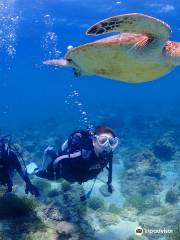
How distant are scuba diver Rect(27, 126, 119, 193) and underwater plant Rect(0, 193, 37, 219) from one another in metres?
1.16

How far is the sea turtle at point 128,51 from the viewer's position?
3482 mm

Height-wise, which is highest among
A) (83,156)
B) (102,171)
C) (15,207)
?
(83,156)

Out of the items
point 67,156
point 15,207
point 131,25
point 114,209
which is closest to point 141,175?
point 114,209

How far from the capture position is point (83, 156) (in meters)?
6.95

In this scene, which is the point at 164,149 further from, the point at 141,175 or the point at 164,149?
the point at 141,175

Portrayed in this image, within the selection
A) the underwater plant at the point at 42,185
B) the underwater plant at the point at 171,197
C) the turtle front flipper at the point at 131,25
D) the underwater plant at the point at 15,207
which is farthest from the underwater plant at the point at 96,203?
the turtle front flipper at the point at 131,25

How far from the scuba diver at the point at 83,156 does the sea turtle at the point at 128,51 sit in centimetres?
185

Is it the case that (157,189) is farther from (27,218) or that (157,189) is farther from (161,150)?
(27,218)

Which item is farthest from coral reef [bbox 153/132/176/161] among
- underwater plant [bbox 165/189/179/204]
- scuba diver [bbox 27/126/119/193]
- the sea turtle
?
the sea turtle

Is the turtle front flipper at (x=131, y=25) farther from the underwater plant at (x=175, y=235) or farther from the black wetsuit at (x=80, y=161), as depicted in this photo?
the underwater plant at (x=175, y=235)

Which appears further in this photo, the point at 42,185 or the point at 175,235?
the point at 42,185

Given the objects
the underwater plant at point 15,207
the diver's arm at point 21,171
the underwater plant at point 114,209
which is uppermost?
the diver's arm at point 21,171

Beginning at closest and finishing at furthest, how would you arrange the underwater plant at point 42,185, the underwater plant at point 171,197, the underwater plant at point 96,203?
1. the underwater plant at point 96,203
2. the underwater plant at point 171,197
3. the underwater plant at point 42,185

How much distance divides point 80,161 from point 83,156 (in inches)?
5.5
